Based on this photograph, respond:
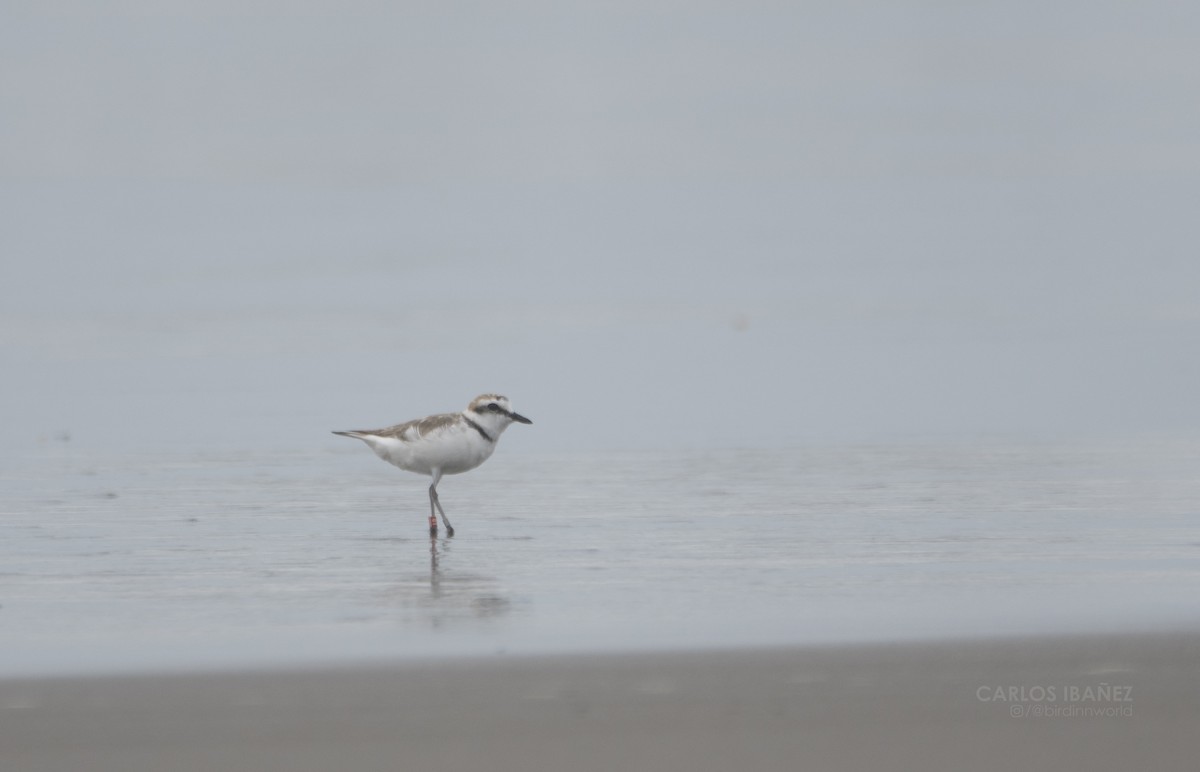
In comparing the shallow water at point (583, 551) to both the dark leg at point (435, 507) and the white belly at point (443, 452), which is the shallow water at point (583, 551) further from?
the white belly at point (443, 452)

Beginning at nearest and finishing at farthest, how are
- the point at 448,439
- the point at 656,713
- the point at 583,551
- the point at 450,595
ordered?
1. the point at 656,713
2. the point at 450,595
3. the point at 583,551
4. the point at 448,439

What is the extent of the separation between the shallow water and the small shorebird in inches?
12.8

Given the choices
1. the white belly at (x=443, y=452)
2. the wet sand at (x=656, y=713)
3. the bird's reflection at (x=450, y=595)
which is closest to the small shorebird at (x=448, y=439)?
the white belly at (x=443, y=452)

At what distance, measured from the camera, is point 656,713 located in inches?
253

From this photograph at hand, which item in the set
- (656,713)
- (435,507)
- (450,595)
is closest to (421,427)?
(435,507)

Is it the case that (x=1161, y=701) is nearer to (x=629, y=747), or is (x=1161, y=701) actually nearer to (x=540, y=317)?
(x=629, y=747)

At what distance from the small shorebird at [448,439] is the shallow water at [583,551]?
33 centimetres

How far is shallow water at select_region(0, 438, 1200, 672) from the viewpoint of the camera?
306 inches

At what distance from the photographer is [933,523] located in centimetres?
1053

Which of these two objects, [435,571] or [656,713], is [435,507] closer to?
[435,571]

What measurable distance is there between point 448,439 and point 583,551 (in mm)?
1954

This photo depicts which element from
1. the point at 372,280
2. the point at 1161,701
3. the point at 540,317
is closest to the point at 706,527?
the point at 1161,701

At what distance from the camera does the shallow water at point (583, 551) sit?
7777 mm

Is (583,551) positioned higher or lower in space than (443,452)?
lower
